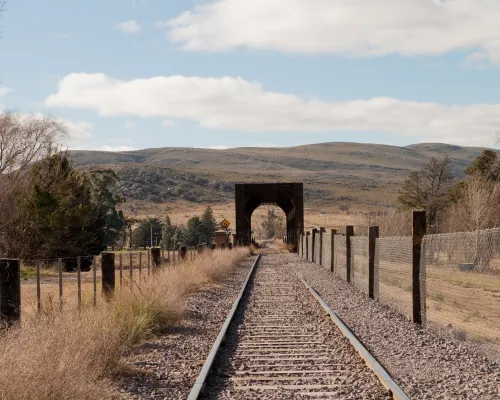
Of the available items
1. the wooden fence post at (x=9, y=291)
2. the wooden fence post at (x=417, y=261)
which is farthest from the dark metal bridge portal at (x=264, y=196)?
the wooden fence post at (x=9, y=291)

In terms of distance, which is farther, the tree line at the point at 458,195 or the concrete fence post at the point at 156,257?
the tree line at the point at 458,195

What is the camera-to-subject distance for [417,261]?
12.5m

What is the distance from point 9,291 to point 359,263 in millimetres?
15083

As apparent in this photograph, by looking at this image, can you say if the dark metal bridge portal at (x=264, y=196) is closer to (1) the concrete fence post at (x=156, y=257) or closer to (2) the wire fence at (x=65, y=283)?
(2) the wire fence at (x=65, y=283)

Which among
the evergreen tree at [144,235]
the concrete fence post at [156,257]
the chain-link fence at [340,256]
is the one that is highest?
the concrete fence post at [156,257]

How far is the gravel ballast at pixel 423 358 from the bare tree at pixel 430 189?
43988 millimetres

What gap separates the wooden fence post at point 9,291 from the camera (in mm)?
8117

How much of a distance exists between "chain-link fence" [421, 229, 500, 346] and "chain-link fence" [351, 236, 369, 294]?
1870 millimetres


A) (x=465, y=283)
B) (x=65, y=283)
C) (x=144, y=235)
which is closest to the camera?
(x=465, y=283)

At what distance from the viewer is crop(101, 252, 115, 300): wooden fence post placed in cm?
1221

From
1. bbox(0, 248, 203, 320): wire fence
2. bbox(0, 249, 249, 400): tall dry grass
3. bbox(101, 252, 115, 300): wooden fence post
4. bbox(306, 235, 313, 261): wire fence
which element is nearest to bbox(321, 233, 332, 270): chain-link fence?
bbox(0, 248, 203, 320): wire fence

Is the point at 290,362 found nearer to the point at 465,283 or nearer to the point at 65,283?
the point at 465,283

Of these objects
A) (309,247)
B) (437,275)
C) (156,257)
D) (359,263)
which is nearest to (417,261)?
(156,257)

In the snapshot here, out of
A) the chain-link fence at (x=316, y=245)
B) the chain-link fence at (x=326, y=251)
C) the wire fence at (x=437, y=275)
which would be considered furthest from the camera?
the chain-link fence at (x=316, y=245)
